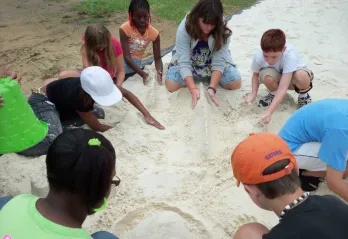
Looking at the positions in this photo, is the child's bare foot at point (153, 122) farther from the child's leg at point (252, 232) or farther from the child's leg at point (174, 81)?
the child's leg at point (252, 232)

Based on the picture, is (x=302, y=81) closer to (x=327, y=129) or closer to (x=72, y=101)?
(x=327, y=129)

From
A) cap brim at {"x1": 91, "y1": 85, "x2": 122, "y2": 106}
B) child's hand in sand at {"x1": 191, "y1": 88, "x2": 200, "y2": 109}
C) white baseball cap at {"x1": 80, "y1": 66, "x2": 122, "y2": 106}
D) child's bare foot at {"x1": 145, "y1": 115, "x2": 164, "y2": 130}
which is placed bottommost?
child's bare foot at {"x1": 145, "y1": 115, "x2": 164, "y2": 130}

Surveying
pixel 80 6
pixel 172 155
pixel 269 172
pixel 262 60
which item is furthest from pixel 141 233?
pixel 80 6

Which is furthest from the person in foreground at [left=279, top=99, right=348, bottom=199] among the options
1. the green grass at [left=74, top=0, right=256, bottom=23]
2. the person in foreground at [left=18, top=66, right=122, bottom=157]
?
the green grass at [left=74, top=0, right=256, bottom=23]

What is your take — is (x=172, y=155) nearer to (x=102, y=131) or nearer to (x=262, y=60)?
(x=102, y=131)

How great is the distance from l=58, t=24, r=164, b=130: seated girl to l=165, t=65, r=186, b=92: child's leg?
0.43m

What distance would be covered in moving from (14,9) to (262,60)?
5.01 meters

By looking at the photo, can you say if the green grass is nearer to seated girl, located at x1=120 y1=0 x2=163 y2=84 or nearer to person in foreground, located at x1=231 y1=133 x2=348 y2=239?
seated girl, located at x1=120 y1=0 x2=163 y2=84

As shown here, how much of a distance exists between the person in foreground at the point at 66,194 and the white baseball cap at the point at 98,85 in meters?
1.09

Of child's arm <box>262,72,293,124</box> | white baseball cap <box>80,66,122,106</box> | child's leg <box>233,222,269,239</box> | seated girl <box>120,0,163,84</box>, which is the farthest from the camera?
seated girl <box>120,0,163,84</box>

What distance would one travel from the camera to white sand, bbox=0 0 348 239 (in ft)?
6.72

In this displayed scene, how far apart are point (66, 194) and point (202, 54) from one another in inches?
86.7

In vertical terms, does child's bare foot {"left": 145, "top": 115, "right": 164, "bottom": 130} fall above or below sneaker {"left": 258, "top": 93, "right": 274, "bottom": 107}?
below

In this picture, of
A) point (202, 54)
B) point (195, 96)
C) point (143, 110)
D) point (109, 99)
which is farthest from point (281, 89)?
point (109, 99)
